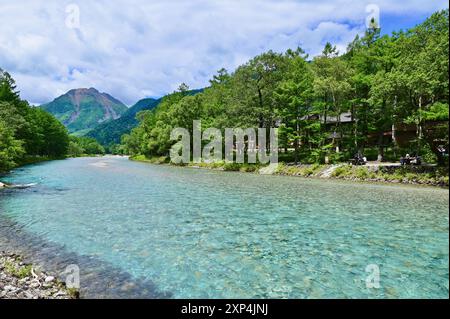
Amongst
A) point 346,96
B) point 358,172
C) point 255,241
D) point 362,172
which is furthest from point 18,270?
point 346,96

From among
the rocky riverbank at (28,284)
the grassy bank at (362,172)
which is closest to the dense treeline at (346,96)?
the grassy bank at (362,172)

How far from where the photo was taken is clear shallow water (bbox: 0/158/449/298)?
7578mm

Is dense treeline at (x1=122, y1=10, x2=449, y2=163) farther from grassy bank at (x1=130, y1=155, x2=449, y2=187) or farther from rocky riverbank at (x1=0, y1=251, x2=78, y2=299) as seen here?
Answer: rocky riverbank at (x1=0, y1=251, x2=78, y2=299)

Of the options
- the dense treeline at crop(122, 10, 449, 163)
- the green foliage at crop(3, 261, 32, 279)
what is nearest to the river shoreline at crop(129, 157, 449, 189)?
the dense treeline at crop(122, 10, 449, 163)

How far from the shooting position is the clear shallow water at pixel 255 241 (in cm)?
758

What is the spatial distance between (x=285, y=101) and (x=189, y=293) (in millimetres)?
41929

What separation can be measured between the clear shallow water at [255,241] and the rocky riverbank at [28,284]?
0.79 meters

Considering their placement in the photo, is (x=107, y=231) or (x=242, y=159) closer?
(x=107, y=231)

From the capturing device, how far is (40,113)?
96000mm

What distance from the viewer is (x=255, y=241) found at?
37.8ft

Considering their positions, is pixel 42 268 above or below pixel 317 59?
below
